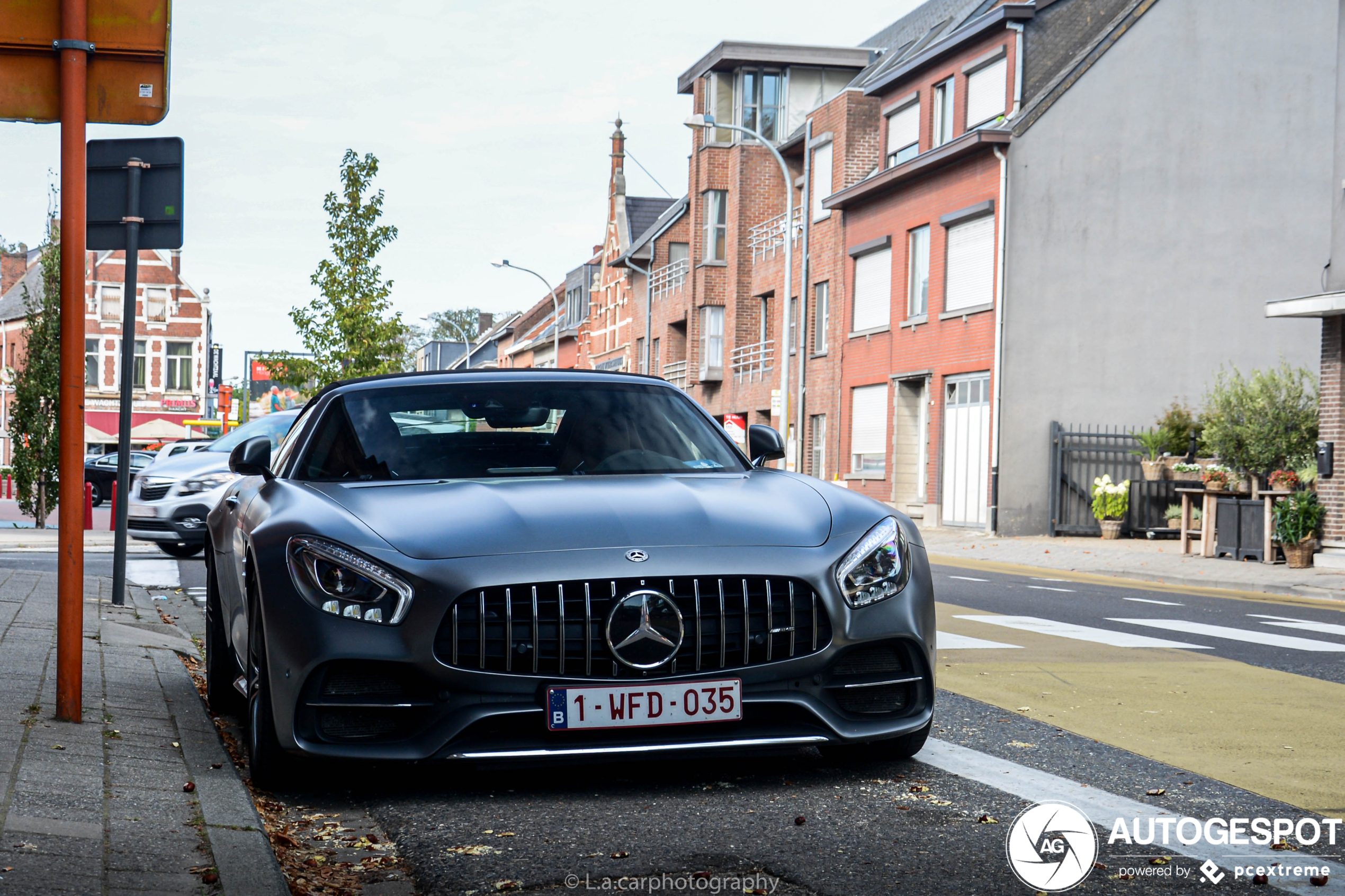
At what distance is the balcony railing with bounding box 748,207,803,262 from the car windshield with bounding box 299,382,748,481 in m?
35.2

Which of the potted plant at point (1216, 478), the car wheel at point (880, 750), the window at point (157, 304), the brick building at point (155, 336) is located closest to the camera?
the car wheel at point (880, 750)

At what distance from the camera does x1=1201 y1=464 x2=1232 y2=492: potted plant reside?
69.9 ft

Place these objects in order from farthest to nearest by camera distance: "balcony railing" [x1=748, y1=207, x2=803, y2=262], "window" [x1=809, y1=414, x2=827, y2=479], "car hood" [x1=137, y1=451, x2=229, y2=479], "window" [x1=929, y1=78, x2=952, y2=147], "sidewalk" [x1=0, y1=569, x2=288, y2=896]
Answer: "balcony railing" [x1=748, y1=207, x2=803, y2=262]
"window" [x1=809, y1=414, x2=827, y2=479]
"window" [x1=929, y1=78, x2=952, y2=147]
"car hood" [x1=137, y1=451, x2=229, y2=479]
"sidewalk" [x1=0, y1=569, x2=288, y2=896]

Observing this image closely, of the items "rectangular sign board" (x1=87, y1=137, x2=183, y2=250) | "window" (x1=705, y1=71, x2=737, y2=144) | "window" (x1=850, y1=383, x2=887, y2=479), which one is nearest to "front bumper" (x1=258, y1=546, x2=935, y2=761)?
"rectangular sign board" (x1=87, y1=137, x2=183, y2=250)

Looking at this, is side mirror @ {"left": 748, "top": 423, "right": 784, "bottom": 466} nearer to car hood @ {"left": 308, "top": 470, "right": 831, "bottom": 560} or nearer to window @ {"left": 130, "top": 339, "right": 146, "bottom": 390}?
car hood @ {"left": 308, "top": 470, "right": 831, "bottom": 560}

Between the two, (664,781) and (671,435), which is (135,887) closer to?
(664,781)

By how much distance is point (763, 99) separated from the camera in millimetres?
44688

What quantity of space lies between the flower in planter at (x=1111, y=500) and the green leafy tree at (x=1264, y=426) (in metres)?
3.61

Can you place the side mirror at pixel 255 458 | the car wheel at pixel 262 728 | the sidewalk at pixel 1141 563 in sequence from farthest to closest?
the sidewalk at pixel 1141 563 → the side mirror at pixel 255 458 → the car wheel at pixel 262 728

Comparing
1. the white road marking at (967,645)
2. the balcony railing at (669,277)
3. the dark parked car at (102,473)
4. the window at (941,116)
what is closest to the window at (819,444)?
the window at (941,116)

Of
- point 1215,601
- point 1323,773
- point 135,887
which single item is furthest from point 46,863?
point 1215,601

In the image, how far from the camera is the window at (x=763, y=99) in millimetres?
44469

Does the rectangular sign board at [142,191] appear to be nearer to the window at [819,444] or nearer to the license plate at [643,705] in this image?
the license plate at [643,705]

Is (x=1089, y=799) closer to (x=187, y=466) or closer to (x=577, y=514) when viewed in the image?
(x=577, y=514)
